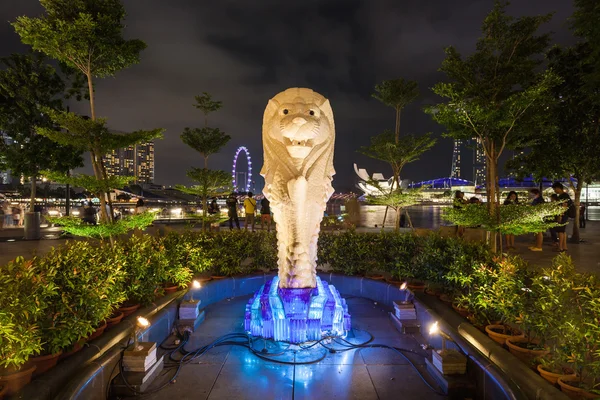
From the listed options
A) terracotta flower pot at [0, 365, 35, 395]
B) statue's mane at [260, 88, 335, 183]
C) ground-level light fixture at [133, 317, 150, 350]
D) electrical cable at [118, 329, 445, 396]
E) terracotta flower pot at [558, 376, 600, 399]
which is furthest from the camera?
statue's mane at [260, 88, 335, 183]

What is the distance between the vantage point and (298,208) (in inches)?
167

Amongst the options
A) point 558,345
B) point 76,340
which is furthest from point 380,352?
point 76,340

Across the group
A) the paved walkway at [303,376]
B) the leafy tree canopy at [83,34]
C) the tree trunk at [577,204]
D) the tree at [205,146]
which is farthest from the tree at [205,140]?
the tree trunk at [577,204]

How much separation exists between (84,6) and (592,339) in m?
7.44

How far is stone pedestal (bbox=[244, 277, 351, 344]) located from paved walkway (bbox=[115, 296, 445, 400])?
0.74ft

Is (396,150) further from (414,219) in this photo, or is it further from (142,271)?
(414,219)

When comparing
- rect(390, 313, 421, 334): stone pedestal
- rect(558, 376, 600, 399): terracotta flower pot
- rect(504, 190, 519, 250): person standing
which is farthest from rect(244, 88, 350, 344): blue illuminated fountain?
rect(504, 190, 519, 250): person standing

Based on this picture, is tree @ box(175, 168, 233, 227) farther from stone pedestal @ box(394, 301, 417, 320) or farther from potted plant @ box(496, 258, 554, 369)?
potted plant @ box(496, 258, 554, 369)

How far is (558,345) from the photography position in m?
2.57

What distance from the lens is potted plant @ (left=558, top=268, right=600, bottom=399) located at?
7.32 ft

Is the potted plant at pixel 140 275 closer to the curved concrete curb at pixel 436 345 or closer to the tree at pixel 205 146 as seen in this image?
the curved concrete curb at pixel 436 345

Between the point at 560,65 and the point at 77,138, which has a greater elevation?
the point at 560,65

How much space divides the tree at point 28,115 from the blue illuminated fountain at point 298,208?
10.6 m

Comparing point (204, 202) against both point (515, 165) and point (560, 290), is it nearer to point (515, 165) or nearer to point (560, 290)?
point (560, 290)
